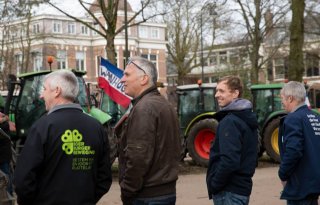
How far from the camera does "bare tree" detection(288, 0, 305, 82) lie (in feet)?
53.6

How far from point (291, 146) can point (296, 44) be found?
12.4 meters

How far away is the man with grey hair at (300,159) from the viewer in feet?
15.9

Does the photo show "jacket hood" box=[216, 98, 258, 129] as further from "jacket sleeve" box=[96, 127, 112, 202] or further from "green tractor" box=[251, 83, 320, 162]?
"green tractor" box=[251, 83, 320, 162]

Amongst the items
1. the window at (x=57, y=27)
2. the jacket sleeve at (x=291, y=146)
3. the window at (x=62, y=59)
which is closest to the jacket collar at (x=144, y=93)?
the jacket sleeve at (x=291, y=146)

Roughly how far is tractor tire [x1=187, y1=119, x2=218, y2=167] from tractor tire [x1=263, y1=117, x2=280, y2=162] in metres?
1.60

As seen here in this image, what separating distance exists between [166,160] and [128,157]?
1.05 feet

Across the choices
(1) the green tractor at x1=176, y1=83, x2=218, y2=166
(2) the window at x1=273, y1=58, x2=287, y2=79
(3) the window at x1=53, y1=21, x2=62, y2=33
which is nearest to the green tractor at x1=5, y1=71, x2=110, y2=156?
(1) the green tractor at x1=176, y1=83, x2=218, y2=166

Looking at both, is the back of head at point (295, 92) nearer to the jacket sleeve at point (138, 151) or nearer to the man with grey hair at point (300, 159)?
the man with grey hair at point (300, 159)

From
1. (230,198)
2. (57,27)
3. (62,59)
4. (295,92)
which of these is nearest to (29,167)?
(230,198)

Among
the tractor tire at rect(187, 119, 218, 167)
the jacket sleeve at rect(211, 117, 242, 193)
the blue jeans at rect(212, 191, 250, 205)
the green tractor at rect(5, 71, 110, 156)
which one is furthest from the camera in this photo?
the tractor tire at rect(187, 119, 218, 167)

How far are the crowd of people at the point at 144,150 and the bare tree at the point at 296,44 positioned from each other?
1160cm

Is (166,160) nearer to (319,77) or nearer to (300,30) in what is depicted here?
(300,30)

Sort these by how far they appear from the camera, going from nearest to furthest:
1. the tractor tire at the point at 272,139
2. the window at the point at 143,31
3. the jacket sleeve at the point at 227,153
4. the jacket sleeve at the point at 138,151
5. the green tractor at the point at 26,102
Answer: the jacket sleeve at the point at 138,151 → the jacket sleeve at the point at 227,153 → the green tractor at the point at 26,102 → the tractor tire at the point at 272,139 → the window at the point at 143,31

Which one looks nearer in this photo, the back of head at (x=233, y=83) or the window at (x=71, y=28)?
the back of head at (x=233, y=83)
